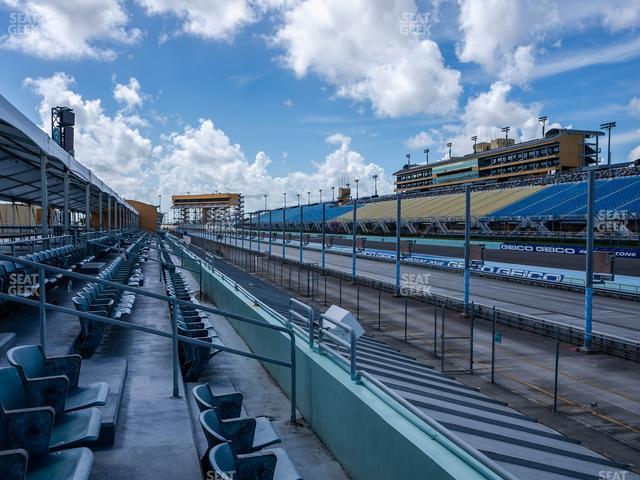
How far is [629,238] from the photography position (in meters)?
30.8

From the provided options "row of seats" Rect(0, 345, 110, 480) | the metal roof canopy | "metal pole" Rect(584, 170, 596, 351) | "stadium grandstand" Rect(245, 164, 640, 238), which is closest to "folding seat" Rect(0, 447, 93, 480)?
"row of seats" Rect(0, 345, 110, 480)

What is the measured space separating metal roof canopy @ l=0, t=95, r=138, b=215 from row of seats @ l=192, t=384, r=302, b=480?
6.14 metres

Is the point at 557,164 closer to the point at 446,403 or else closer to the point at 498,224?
the point at 498,224

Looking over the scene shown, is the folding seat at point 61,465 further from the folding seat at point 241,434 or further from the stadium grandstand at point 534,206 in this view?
the stadium grandstand at point 534,206

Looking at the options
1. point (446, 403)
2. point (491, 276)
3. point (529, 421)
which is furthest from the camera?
point (491, 276)

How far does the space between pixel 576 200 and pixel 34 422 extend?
4187cm

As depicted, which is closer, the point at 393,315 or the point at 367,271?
the point at 393,315

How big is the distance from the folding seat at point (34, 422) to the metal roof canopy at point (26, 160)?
218 inches

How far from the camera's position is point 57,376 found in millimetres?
4375

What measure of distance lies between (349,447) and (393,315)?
57.7ft

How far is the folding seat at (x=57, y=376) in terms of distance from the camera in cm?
424

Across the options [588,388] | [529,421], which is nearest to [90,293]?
[529,421]

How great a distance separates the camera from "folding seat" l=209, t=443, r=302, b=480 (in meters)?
3.54

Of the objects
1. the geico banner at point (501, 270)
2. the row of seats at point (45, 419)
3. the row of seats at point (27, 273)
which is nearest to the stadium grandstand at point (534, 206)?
the geico banner at point (501, 270)
